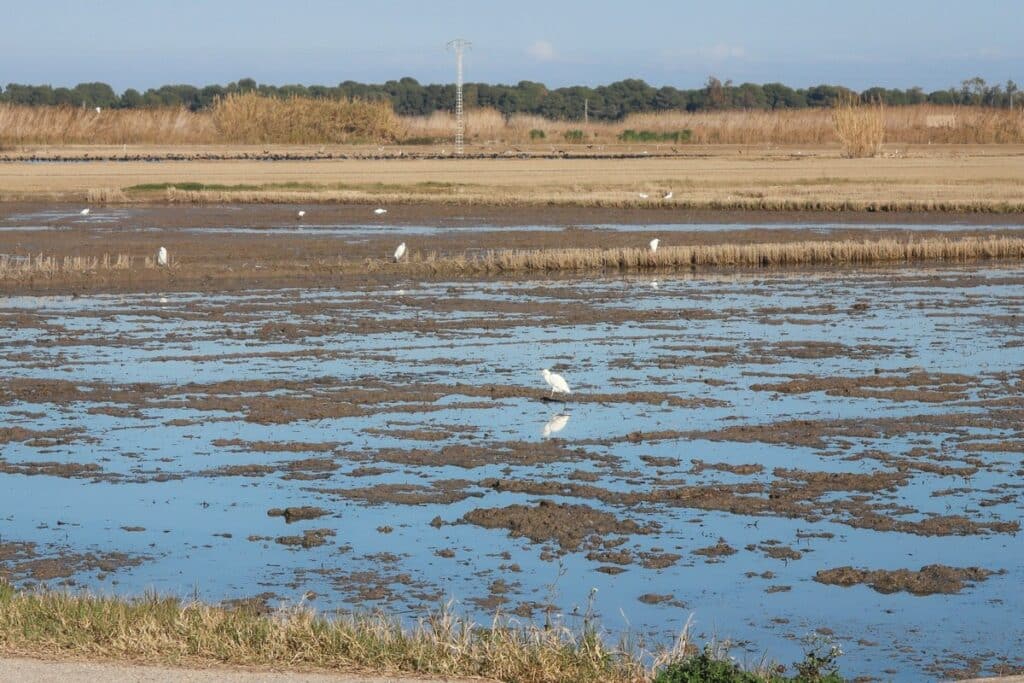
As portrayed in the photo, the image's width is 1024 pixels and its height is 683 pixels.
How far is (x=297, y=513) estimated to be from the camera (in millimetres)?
13016

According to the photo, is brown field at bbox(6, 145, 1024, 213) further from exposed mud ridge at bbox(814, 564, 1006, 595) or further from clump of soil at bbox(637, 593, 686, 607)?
clump of soil at bbox(637, 593, 686, 607)

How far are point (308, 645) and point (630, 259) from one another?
85.0ft

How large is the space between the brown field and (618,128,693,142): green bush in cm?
1921

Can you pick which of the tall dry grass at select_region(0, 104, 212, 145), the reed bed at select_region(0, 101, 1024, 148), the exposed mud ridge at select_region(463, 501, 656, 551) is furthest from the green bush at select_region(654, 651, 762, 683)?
the tall dry grass at select_region(0, 104, 212, 145)

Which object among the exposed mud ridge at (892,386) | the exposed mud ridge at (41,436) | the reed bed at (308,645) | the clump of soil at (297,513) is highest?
the reed bed at (308,645)

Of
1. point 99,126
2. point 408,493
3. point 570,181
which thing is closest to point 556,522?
point 408,493

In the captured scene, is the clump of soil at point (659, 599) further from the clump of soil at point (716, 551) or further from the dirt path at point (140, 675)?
the dirt path at point (140, 675)

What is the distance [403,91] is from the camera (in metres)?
181

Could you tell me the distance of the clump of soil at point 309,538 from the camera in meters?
12.2

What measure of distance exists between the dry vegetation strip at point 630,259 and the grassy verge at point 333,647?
23.3m

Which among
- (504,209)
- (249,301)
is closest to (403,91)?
(504,209)

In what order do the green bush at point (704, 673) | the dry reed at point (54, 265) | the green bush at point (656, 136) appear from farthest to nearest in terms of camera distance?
the green bush at point (656, 136)
the dry reed at point (54, 265)
the green bush at point (704, 673)

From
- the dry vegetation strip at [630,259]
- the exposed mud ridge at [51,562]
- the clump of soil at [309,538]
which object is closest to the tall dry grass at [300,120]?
the dry vegetation strip at [630,259]

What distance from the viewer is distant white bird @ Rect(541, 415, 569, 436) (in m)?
16.3
